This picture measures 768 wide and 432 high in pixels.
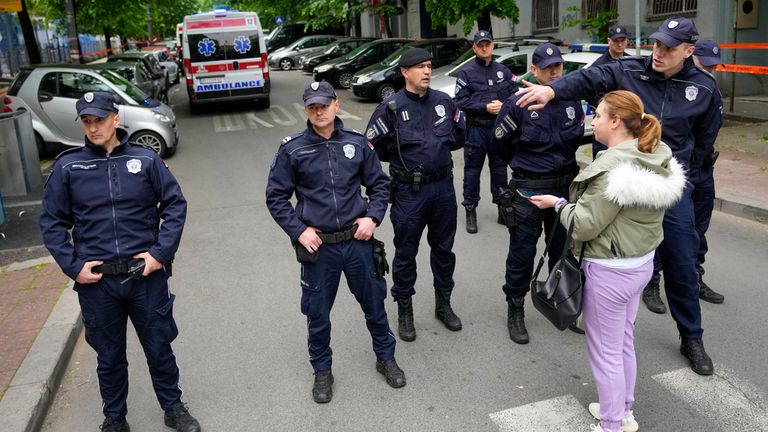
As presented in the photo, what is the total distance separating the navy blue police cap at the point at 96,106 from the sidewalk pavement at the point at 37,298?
1.75m

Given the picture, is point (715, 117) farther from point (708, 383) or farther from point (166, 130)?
point (166, 130)

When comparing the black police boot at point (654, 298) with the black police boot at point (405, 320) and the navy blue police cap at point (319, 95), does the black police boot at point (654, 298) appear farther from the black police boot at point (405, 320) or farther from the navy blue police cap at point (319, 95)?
the navy blue police cap at point (319, 95)

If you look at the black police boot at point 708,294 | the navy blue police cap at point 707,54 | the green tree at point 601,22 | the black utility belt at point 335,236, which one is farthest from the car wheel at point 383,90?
the black utility belt at point 335,236

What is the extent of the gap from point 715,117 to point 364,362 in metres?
2.72

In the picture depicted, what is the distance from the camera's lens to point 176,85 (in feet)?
94.1

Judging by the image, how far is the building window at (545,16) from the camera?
2036cm

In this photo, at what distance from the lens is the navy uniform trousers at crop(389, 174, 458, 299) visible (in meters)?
4.37

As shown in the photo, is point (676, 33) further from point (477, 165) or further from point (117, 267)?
point (477, 165)

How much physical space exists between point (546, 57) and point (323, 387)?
2.60m

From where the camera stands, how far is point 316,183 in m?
3.63

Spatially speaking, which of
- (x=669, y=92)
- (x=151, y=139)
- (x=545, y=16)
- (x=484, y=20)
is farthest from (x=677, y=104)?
(x=545, y=16)

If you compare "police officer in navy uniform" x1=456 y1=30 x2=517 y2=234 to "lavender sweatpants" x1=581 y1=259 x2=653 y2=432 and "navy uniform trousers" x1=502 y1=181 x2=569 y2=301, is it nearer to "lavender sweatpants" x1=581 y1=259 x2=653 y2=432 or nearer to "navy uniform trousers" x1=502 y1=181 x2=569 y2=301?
"navy uniform trousers" x1=502 y1=181 x2=569 y2=301

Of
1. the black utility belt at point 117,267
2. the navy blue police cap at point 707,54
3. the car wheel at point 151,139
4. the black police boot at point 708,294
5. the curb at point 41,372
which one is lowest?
the black police boot at point 708,294

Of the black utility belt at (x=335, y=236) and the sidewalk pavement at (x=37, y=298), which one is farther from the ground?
the black utility belt at (x=335, y=236)
